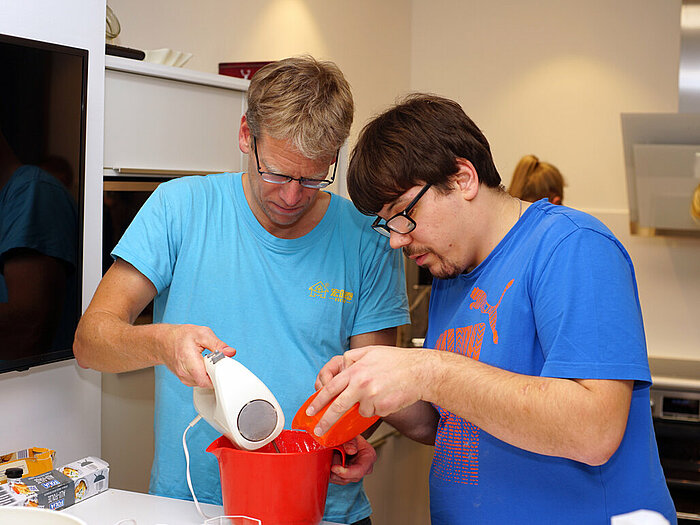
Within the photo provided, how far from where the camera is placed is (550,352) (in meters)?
1.08

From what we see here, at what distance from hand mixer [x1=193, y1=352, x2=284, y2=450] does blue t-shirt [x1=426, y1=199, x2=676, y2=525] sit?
0.35 meters

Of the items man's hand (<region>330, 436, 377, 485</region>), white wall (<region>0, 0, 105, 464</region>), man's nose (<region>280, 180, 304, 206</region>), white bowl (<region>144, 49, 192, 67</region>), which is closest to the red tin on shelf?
white bowl (<region>144, 49, 192, 67</region>)

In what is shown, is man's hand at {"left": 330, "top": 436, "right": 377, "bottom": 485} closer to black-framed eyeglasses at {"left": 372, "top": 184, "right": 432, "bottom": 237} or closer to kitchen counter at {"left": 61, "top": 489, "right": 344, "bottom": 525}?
kitchen counter at {"left": 61, "top": 489, "right": 344, "bottom": 525}

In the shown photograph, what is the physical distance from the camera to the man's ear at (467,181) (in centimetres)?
126

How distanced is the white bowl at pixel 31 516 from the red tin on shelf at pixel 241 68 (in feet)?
5.82

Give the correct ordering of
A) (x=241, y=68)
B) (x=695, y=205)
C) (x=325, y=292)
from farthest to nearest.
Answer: (x=695, y=205), (x=241, y=68), (x=325, y=292)

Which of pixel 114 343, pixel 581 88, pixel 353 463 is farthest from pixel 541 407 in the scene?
pixel 581 88

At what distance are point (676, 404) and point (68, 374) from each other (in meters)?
2.39

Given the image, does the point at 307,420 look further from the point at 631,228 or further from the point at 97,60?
the point at 631,228

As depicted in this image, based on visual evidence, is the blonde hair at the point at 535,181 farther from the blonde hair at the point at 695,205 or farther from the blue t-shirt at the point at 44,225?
the blue t-shirt at the point at 44,225

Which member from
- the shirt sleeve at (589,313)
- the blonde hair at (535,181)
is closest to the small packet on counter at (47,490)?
the shirt sleeve at (589,313)

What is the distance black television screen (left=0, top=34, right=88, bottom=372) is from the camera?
142cm

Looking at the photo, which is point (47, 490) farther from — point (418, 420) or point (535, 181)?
point (535, 181)

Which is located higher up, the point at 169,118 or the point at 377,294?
the point at 169,118
